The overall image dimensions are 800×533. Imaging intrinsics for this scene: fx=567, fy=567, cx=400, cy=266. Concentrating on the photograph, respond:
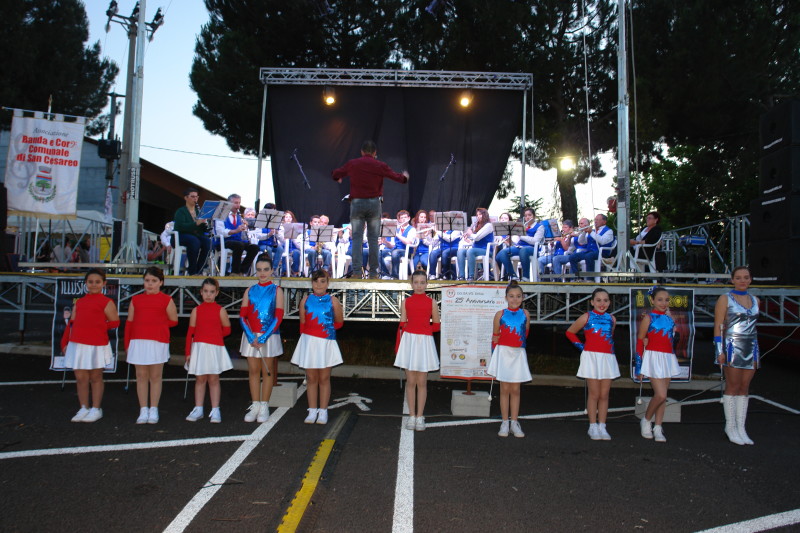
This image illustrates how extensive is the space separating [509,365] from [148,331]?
3404 mm

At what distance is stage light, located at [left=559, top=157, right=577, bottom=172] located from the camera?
707 inches

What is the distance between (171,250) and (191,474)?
6.95 m

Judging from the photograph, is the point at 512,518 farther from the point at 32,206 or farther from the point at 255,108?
the point at 255,108

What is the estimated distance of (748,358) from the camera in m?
5.21

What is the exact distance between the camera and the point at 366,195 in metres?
7.94

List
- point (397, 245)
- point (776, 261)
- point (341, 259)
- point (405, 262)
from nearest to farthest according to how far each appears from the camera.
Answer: point (776, 261), point (405, 262), point (397, 245), point (341, 259)

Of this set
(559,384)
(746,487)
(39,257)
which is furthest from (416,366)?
(39,257)

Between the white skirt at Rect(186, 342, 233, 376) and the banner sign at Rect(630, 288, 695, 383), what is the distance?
14.0 ft

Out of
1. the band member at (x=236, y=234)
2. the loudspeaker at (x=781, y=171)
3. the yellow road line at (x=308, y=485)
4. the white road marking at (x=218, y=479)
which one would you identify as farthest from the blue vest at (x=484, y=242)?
the yellow road line at (x=308, y=485)

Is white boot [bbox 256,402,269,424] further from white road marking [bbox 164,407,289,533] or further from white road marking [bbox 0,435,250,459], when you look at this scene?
white road marking [bbox 0,435,250,459]

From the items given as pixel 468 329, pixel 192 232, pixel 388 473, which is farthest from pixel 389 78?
pixel 388 473

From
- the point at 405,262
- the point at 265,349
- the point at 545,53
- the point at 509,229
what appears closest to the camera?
the point at 265,349

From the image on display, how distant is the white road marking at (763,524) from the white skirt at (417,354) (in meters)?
2.64

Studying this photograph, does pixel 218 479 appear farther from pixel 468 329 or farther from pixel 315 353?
pixel 468 329
